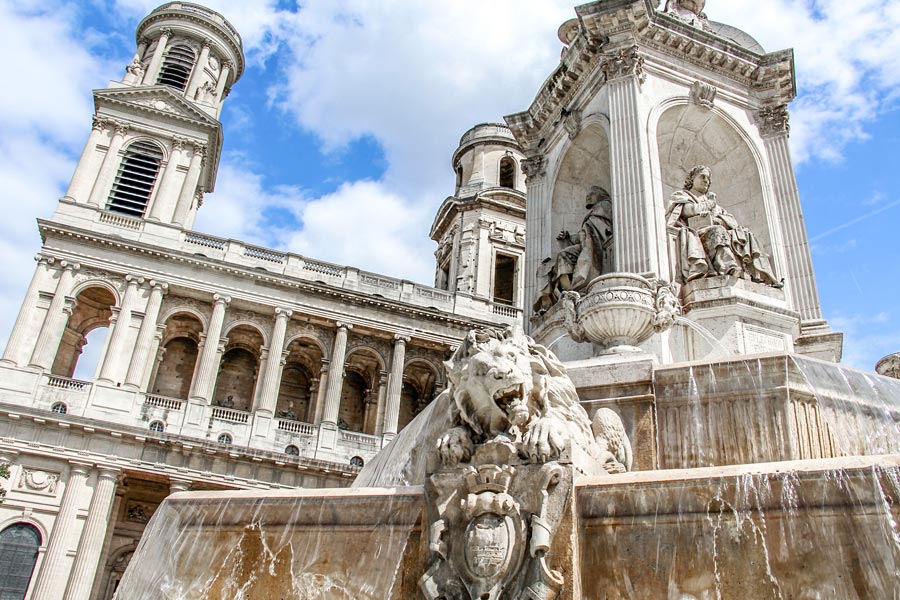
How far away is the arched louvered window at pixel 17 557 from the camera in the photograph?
76.7 feet

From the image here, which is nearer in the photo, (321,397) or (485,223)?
(321,397)

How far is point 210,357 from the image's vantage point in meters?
29.1

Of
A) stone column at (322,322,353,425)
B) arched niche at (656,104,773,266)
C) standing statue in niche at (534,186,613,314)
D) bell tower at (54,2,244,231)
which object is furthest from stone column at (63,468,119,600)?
arched niche at (656,104,773,266)

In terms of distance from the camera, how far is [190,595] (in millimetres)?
3895

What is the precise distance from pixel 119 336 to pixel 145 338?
3.17ft

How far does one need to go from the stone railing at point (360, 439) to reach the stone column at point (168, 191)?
12582 mm

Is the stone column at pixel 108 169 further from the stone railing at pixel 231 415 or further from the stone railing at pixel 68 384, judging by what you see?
the stone railing at pixel 231 415

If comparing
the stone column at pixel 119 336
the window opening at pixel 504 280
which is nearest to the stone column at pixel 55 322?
the stone column at pixel 119 336

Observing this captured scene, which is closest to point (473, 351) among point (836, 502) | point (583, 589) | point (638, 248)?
point (583, 589)

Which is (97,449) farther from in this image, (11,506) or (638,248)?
(638,248)

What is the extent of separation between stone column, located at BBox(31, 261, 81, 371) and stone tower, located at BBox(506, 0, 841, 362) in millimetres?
23021

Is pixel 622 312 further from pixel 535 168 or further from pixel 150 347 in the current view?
pixel 150 347

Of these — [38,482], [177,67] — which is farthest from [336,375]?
[177,67]

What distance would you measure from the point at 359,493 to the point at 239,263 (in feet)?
95.2
